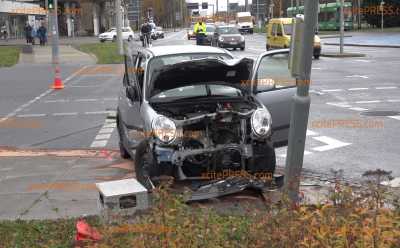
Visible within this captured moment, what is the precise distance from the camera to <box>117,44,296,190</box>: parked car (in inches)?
287

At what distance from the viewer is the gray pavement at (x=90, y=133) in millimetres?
8016

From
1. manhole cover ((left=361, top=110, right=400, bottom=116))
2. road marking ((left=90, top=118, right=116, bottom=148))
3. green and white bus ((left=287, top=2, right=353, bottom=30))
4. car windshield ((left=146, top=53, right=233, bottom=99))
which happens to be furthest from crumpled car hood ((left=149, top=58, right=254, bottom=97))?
green and white bus ((left=287, top=2, right=353, bottom=30))

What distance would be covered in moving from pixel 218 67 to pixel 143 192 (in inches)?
99.3

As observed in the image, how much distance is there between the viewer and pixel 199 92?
802 centimetres

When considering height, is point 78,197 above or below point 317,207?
below

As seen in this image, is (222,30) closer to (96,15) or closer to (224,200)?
(224,200)

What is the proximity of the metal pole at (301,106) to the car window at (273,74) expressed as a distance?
10.3ft

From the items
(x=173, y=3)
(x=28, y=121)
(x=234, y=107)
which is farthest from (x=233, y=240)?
(x=173, y=3)

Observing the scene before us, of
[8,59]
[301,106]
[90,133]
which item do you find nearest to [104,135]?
[90,133]

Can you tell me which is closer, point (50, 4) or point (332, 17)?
point (50, 4)

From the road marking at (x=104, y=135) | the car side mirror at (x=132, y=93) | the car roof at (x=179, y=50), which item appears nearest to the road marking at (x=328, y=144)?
the car roof at (x=179, y=50)

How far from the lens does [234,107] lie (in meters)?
7.71

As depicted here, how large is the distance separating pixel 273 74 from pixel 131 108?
208 centimetres

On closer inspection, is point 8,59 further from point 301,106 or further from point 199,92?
point 301,106
